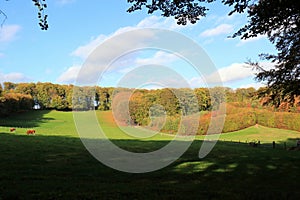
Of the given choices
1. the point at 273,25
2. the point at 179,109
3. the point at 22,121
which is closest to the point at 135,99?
the point at 179,109

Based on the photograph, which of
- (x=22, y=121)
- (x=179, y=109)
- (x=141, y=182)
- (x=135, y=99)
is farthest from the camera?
(x=22, y=121)

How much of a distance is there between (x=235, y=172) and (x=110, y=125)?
50.8 metres

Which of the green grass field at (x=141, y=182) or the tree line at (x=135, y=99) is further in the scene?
the tree line at (x=135, y=99)

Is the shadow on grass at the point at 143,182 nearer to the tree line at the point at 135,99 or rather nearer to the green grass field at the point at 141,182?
the green grass field at the point at 141,182

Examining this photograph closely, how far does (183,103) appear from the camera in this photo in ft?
166

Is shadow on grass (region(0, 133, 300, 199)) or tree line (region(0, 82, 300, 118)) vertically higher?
tree line (region(0, 82, 300, 118))

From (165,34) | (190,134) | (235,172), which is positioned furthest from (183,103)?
(235,172)

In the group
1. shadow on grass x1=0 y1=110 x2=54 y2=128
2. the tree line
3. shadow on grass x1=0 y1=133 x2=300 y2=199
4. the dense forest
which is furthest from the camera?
shadow on grass x1=0 y1=110 x2=54 y2=128

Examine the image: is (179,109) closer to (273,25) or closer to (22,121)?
(22,121)

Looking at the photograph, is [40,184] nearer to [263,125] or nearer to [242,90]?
[263,125]

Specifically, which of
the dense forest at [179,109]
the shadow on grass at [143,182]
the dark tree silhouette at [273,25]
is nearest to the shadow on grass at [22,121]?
the dense forest at [179,109]

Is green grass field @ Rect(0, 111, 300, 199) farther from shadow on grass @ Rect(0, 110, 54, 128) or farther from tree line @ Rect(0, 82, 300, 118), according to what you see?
shadow on grass @ Rect(0, 110, 54, 128)

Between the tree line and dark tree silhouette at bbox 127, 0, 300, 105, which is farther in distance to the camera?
the tree line

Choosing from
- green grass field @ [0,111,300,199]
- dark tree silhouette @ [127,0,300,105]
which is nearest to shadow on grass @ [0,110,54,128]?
green grass field @ [0,111,300,199]
